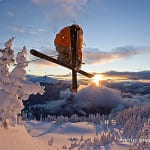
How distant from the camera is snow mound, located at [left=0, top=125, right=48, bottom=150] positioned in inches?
533

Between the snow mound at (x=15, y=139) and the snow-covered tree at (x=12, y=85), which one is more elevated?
the snow-covered tree at (x=12, y=85)

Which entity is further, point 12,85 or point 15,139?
point 15,139

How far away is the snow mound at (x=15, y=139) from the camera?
44.4ft

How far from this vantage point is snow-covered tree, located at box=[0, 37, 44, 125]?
1312 cm

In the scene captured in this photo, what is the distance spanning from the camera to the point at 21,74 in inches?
531

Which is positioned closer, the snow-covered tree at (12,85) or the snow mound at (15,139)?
the snow-covered tree at (12,85)

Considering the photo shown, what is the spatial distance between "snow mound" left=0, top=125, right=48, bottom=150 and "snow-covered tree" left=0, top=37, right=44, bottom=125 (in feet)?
1.54

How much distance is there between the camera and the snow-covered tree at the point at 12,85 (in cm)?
1312

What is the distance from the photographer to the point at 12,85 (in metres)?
13.4

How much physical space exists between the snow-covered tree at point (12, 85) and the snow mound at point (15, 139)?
47cm

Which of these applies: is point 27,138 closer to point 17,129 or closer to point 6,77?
point 17,129

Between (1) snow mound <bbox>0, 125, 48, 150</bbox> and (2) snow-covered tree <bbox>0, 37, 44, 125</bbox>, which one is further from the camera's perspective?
(1) snow mound <bbox>0, 125, 48, 150</bbox>

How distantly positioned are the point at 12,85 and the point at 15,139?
2217 mm

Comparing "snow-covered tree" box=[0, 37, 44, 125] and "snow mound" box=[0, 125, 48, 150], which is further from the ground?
"snow-covered tree" box=[0, 37, 44, 125]
